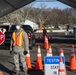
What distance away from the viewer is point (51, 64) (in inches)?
369

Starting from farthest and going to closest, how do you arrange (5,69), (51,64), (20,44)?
(5,69) → (20,44) → (51,64)

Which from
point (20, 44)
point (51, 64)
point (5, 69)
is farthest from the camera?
point (5, 69)

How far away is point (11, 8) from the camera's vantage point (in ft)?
105

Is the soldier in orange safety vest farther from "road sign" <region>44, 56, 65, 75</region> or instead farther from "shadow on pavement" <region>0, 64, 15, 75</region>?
"road sign" <region>44, 56, 65, 75</region>

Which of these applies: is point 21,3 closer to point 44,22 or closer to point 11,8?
point 11,8

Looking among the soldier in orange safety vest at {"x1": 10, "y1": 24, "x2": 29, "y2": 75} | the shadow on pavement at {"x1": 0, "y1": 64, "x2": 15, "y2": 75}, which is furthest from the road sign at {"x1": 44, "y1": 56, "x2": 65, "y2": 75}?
the shadow on pavement at {"x1": 0, "y1": 64, "x2": 15, "y2": 75}

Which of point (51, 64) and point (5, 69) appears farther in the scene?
point (5, 69)

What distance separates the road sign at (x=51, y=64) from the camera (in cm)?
926

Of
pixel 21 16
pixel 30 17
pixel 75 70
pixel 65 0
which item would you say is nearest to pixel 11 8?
pixel 65 0

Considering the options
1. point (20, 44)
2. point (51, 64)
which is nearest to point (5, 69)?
point (20, 44)

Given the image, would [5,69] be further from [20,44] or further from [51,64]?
[51,64]

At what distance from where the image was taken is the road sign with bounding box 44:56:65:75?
9.26 m

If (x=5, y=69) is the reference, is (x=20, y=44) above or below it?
above

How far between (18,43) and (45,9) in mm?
114798
